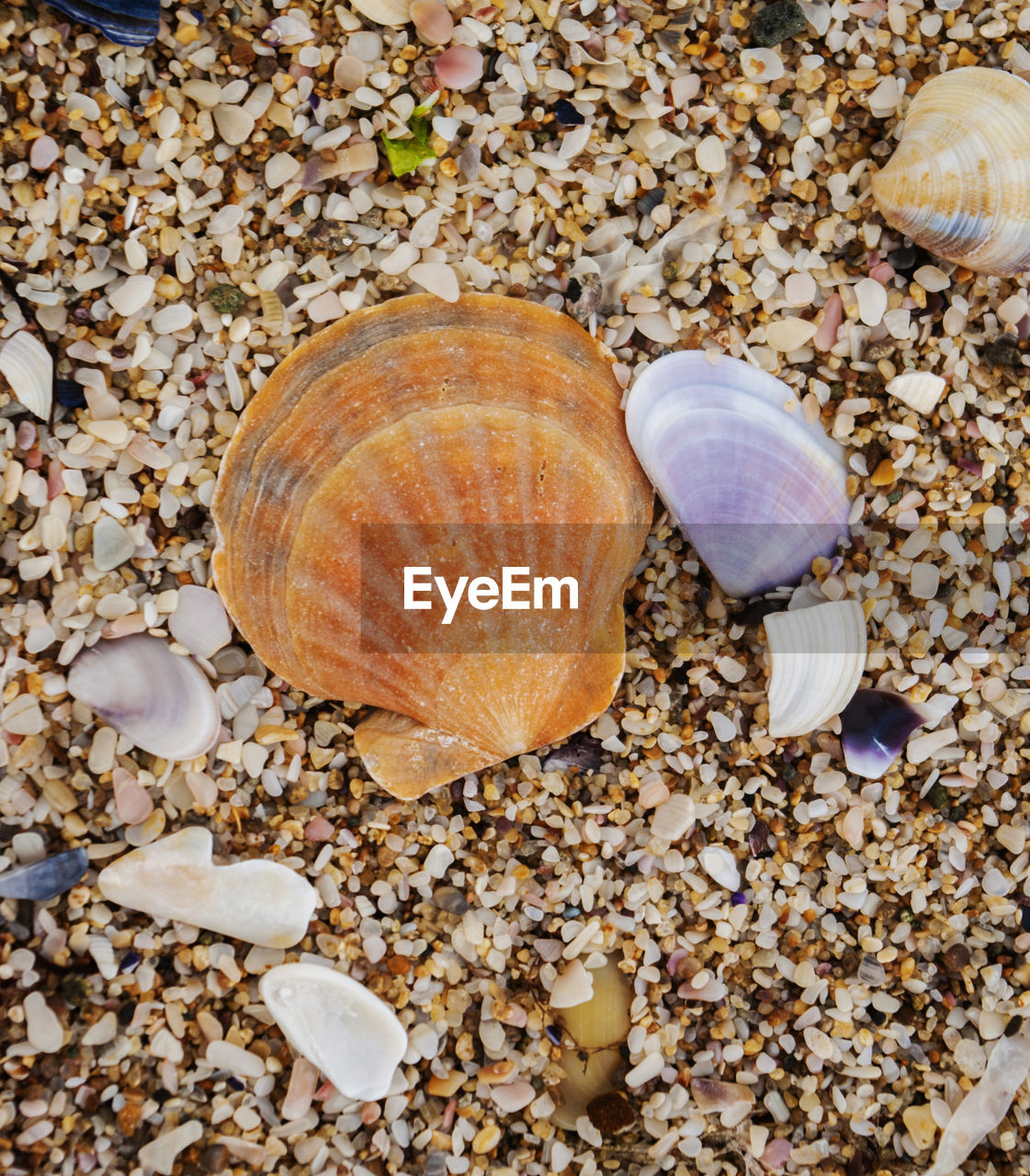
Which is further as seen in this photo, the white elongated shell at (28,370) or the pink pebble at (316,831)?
the pink pebble at (316,831)

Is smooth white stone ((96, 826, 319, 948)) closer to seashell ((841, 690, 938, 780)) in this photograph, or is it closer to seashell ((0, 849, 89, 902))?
seashell ((0, 849, 89, 902))

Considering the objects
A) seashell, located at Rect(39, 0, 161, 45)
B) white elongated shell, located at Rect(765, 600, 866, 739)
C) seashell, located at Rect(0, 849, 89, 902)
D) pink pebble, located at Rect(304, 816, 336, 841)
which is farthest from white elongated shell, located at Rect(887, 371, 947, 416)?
seashell, located at Rect(0, 849, 89, 902)

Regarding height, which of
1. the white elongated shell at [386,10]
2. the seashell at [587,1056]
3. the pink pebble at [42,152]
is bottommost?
the seashell at [587,1056]

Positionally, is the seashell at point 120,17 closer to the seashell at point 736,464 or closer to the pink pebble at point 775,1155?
the seashell at point 736,464

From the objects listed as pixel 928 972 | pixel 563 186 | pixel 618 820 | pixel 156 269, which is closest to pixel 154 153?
pixel 156 269

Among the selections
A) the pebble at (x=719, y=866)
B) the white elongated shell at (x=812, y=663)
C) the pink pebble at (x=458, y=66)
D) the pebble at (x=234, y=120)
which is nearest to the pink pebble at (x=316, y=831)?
the pebble at (x=719, y=866)

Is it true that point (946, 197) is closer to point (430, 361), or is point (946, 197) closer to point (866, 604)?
point (866, 604)

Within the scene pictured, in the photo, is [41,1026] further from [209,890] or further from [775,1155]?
[775,1155]
